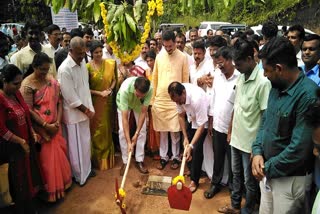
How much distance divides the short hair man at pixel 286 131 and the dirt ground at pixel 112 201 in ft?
4.64

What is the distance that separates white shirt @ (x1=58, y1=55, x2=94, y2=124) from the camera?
376cm

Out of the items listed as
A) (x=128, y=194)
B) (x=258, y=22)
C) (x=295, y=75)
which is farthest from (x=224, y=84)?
(x=258, y=22)

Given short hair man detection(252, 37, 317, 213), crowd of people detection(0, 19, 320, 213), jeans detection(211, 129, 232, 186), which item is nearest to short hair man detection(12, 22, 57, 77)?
crowd of people detection(0, 19, 320, 213)

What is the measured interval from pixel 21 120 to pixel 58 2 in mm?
1192

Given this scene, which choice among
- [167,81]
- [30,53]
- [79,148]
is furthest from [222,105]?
[30,53]

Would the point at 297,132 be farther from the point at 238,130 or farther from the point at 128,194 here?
the point at 128,194

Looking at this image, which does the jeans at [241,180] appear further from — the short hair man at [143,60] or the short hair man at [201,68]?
the short hair man at [143,60]

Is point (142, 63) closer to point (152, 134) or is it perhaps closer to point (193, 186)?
point (152, 134)

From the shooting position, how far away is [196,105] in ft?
11.6

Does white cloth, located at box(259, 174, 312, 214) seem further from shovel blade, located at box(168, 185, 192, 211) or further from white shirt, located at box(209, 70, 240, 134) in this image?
white shirt, located at box(209, 70, 240, 134)

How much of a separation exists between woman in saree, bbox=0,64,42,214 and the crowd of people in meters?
0.01

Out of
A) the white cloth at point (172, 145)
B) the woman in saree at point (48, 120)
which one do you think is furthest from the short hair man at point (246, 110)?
the woman in saree at point (48, 120)

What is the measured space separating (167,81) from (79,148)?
1520 mm

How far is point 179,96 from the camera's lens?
336cm
